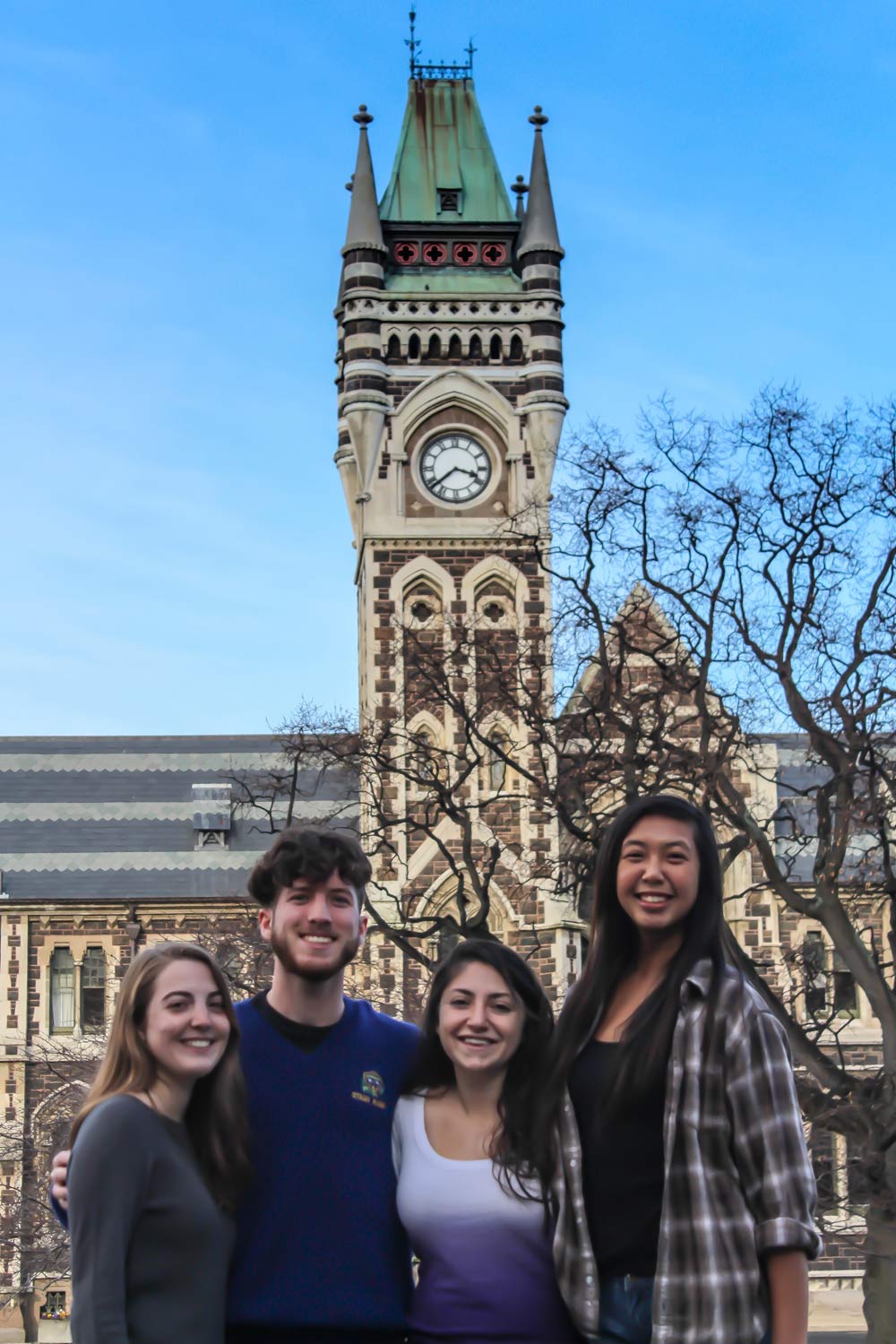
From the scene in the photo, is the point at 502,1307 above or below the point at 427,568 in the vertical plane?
below

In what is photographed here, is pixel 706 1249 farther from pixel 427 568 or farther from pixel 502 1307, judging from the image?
pixel 427 568

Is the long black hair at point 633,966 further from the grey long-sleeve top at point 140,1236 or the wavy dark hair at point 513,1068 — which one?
the grey long-sleeve top at point 140,1236

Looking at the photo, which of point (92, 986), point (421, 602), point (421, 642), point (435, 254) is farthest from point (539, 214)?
point (92, 986)

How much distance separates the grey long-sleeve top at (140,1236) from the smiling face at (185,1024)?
130mm

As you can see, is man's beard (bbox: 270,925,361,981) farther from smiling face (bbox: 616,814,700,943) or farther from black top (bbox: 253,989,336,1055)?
smiling face (bbox: 616,814,700,943)

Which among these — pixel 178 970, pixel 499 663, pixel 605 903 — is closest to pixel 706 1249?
pixel 605 903

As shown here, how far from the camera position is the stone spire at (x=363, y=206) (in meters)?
33.6

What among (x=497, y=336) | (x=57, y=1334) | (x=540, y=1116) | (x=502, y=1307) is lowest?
(x=57, y=1334)

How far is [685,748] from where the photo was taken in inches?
738

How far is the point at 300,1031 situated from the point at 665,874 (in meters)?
1.06

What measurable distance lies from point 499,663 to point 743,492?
419cm

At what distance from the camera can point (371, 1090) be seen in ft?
16.8

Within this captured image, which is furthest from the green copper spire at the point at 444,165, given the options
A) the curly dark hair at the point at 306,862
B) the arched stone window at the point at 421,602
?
the curly dark hair at the point at 306,862

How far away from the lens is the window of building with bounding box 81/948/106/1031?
36.3 metres
